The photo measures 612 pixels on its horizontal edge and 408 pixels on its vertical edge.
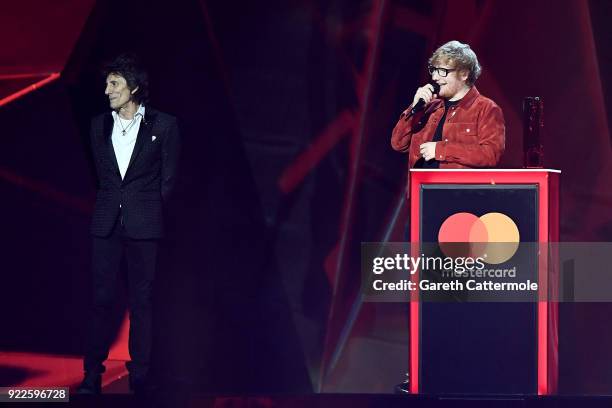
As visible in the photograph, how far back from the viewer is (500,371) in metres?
4.00

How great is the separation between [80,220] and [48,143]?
1.36 ft

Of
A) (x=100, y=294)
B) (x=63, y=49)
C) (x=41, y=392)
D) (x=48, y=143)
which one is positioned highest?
(x=63, y=49)

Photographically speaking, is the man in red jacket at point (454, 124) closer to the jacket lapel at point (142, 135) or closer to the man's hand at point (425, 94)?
the man's hand at point (425, 94)

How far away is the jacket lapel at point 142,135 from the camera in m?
4.41

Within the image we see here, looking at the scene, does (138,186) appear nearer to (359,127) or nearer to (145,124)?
(145,124)

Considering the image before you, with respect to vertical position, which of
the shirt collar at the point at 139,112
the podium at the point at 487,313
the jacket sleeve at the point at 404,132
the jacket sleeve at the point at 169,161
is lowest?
the podium at the point at 487,313

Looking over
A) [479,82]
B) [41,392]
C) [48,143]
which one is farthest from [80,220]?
[479,82]

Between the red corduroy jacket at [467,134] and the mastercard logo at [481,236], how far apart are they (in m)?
0.24

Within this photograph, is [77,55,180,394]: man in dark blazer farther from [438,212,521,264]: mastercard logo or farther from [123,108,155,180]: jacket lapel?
[438,212,521,264]: mastercard logo

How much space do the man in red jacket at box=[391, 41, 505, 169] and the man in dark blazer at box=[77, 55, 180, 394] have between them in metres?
1.00

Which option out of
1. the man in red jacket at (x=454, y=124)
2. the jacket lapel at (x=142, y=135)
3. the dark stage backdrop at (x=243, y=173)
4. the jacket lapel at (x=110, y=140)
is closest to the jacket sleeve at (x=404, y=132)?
the man in red jacket at (x=454, y=124)

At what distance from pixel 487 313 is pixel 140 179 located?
1509 mm

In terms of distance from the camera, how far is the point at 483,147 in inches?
163

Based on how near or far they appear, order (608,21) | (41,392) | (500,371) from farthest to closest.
Answer: (608,21) < (41,392) < (500,371)
